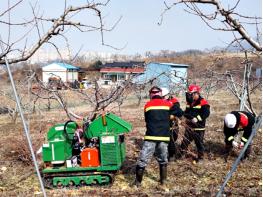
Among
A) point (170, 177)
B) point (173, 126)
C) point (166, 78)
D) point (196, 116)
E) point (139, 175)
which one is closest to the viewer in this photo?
point (139, 175)

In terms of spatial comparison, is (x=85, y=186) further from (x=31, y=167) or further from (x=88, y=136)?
(x=31, y=167)

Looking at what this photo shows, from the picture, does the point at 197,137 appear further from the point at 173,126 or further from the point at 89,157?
the point at 89,157

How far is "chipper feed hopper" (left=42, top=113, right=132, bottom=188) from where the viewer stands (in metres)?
6.92

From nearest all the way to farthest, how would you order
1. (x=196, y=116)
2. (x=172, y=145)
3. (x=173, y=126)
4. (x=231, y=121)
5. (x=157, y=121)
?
(x=157, y=121), (x=231, y=121), (x=196, y=116), (x=173, y=126), (x=172, y=145)

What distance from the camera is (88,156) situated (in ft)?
22.8

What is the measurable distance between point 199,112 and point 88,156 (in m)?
2.71

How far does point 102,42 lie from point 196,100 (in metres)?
4.08

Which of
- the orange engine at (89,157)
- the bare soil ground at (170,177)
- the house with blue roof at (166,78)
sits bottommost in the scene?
the bare soil ground at (170,177)

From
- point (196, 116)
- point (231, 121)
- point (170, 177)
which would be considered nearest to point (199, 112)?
point (196, 116)

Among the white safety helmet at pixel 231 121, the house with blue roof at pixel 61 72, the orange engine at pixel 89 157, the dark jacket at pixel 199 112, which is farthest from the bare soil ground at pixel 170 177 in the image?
the house with blue roof at pixel 61 72

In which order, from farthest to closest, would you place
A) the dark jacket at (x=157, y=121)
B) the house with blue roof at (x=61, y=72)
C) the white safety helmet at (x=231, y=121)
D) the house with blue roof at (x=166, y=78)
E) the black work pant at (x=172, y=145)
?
1. the house with blue roof at (x=166, y=78)
2. the house with blue roof at (x=61, y=72)
3. the black work pant at (x=172, y=145)
4. the white safety helmet at (x=231, y=121)
5. the dark jacket at (x=157, y=121)

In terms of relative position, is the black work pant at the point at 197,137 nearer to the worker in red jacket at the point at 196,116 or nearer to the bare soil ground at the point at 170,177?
the worker in red jacket at the point at 196,116

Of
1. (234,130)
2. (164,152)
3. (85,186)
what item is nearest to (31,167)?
(85,186)

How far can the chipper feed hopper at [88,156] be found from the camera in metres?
6.92
